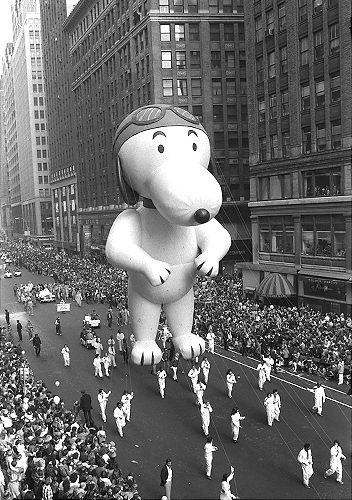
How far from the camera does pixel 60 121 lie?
85.9 meters

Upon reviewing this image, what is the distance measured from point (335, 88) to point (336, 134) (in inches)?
91.1

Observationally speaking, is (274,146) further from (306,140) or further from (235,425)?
(235,425)

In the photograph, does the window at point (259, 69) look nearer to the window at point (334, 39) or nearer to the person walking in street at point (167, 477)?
the window at point (334, 39)

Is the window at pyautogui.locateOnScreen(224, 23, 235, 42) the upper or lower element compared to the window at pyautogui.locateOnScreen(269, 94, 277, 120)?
upper

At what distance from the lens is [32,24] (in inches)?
4277

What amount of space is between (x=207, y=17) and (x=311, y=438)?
136 ft

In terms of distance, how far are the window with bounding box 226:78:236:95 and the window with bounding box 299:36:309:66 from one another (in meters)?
18.8

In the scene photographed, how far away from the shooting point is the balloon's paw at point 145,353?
5.64 m

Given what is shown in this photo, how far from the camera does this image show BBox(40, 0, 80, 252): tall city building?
77125mm

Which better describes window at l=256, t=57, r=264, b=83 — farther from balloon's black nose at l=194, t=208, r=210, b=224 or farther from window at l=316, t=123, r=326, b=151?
balloon's black nose at l=194, t=208, r=210, b=224

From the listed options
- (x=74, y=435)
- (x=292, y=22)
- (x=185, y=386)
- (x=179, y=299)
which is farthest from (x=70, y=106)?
(x=179, y=299)

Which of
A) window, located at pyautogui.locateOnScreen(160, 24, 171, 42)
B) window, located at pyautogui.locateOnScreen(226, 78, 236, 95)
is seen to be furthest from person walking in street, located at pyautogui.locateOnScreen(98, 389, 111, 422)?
window, located at pyautogui.locateOnScreen(226, 78, 236, 95)

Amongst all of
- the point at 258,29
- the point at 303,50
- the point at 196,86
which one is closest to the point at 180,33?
the point at 196,86

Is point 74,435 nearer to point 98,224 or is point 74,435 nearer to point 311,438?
point 311,438
